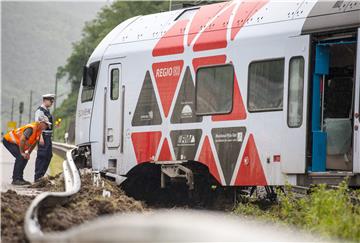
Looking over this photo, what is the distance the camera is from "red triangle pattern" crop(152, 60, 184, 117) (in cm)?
1579

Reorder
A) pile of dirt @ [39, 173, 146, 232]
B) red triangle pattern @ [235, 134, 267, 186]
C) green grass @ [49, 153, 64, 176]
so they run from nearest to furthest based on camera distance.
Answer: pile of dirt @ [39, 173, 146, 232] → red triangle pattern @ [235, 134, 267, 186] → green grass @ [49, 153, 64, 176]

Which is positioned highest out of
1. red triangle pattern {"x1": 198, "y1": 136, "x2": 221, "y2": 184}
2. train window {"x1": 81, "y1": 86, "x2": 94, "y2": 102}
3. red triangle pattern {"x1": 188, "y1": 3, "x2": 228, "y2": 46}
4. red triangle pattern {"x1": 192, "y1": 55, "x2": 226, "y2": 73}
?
red triangle pattern {"x1": 188, "y1": 3, "x2": 228, "y2": 46}

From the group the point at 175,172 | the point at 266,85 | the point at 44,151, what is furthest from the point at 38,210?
the point at 44,151

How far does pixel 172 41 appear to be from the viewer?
1602cm

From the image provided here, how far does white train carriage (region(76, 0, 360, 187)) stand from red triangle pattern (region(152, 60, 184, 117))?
2 centimetres

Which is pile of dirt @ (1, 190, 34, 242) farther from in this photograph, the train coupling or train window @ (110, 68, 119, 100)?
train window @ (110, 68, 119, 100)

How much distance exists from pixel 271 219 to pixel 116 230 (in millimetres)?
7227

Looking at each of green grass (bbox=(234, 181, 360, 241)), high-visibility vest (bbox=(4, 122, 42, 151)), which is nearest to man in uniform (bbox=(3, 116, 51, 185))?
high-visibility vest (bbox=(4, 122, 42, 151))

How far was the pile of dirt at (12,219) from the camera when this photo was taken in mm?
7973

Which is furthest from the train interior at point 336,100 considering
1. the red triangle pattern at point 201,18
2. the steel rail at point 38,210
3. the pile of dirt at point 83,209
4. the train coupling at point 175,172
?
the steel rail at point 38,210

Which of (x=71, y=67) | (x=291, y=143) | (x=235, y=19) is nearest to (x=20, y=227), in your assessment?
(x=291, y=143)

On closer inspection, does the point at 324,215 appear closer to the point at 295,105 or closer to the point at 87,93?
the point at 295,105

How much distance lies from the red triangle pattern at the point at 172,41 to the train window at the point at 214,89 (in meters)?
0.67

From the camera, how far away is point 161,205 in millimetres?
17109
